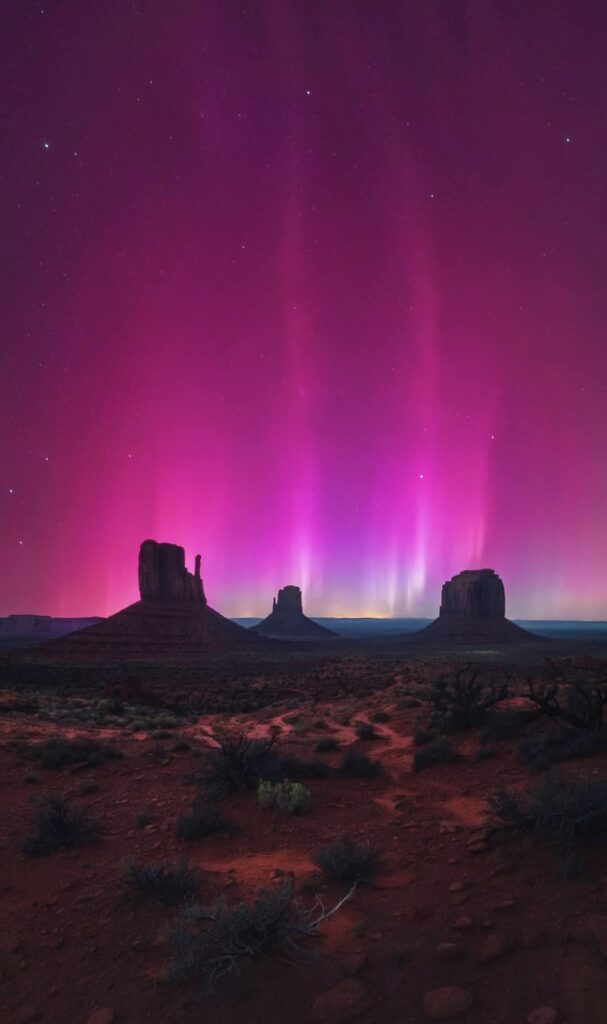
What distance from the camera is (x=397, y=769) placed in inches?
412

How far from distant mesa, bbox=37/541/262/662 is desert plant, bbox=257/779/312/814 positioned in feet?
214

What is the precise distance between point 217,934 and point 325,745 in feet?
27.3

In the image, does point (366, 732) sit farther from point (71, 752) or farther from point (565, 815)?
point (565, 815)

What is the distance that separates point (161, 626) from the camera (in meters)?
84.1

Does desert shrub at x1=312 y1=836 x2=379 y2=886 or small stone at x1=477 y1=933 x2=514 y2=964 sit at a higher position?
small stone at x1=477 y1=933 x2=514 y2=964

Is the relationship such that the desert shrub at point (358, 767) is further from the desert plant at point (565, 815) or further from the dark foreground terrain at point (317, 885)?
the desert plant at point (565, 815)

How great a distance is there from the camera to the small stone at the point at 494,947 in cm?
405

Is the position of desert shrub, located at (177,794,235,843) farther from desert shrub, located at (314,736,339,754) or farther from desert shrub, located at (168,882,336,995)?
desert shrub, located at (314,736,339,754)

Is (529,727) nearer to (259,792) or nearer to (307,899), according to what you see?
(259,792)

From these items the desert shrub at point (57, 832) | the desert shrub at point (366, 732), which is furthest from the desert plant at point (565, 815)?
the desert shrub at point (366, 732)

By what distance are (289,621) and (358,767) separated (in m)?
177

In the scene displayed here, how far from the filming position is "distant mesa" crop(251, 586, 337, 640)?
175375 mm

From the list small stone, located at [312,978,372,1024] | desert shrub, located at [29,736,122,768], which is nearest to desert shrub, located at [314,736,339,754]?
desert shrub, located at [29,736,122,768]

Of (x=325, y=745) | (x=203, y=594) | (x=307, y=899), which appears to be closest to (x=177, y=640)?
(x=203, y=594)
